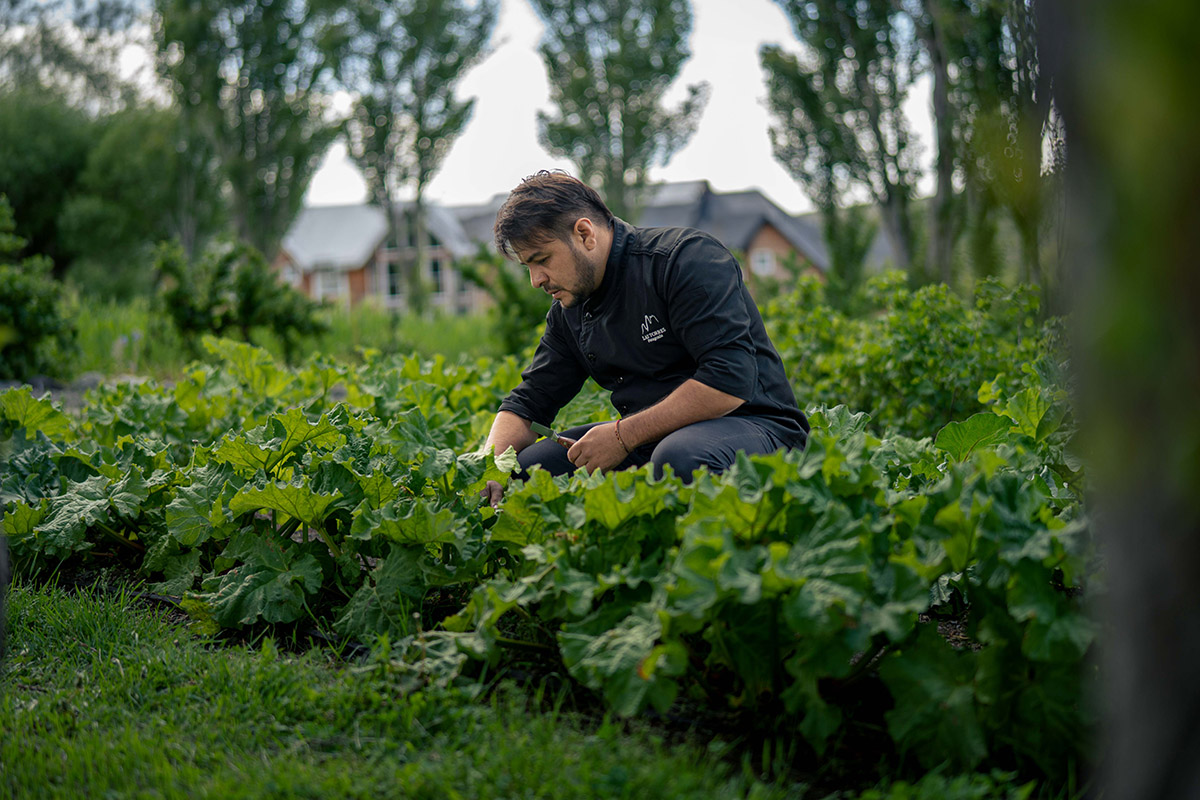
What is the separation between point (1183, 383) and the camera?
104 centimetres

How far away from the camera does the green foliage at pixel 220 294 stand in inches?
373

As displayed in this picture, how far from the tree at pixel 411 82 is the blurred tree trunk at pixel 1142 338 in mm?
25083

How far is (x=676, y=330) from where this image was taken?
10.6 ft

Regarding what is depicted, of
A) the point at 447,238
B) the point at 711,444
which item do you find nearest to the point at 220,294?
the point at 711,444

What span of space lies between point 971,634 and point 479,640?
1.27 meters

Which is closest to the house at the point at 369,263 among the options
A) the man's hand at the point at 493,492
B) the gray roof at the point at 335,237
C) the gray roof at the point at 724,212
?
the gray roof at the point at 335,237

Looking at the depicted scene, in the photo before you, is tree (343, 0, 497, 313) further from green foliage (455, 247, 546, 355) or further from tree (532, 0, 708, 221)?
green foliage (455, 247, 546, 355)

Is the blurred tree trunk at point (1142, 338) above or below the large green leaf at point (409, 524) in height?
→ above

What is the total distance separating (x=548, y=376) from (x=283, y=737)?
1.85 metres

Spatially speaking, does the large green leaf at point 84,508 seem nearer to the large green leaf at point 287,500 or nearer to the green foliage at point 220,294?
the large green leaf at point 287,500

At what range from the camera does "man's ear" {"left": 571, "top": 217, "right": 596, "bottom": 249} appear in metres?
3.24

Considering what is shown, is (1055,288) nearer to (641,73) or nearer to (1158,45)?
(1158,45)

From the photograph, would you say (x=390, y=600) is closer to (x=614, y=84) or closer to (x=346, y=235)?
(x=614, y=84)

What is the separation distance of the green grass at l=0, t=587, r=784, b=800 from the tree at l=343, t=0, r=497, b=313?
77.1 ft
